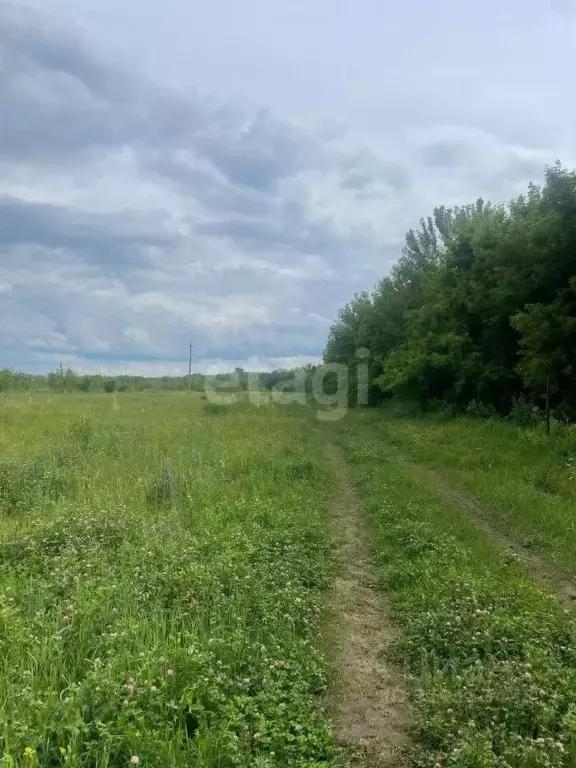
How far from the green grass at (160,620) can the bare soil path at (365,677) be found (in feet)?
0.65

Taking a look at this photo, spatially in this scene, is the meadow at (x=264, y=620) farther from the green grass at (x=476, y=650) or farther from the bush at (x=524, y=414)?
the bush at (x=524, y=414)

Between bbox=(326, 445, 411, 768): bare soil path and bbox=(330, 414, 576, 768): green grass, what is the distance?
13cm

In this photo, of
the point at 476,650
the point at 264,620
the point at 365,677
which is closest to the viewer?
the point at 365,677

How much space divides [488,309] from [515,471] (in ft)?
39.3

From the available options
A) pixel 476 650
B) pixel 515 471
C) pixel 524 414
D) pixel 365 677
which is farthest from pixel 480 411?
pixel 365 677

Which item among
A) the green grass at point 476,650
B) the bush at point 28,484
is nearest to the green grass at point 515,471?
the green grass at point 476,650

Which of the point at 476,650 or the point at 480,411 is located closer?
the point at 476,650

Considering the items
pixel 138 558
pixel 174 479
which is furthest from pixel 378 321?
pixel 138 558

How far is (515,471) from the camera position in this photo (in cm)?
1345

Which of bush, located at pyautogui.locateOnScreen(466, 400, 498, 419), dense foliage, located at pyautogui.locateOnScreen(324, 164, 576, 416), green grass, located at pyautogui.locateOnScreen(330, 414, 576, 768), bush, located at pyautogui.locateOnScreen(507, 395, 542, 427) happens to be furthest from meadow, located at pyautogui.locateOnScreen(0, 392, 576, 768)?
bush, located at pyautogui.locateOnScreen(466, 400, 498, 419)

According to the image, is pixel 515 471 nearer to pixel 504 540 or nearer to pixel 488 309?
pixel 504 540

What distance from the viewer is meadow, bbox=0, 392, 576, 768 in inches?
152

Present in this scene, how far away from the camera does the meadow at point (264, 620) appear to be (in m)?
3.86

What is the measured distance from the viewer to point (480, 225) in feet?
87.4
